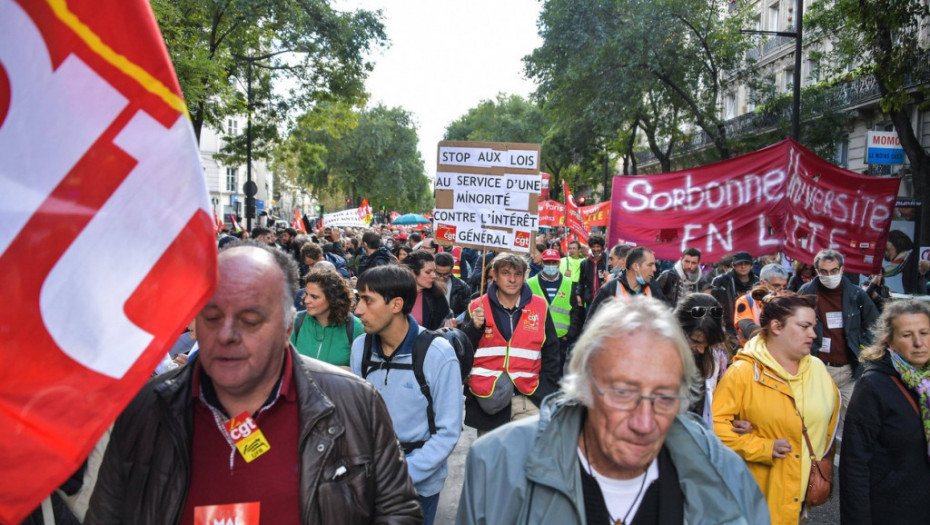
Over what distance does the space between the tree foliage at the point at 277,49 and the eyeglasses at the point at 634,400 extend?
45.0 ft

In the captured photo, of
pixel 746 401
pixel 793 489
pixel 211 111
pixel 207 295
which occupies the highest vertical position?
pixel 211 111

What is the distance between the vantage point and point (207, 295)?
1.55m

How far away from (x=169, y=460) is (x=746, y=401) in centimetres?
291

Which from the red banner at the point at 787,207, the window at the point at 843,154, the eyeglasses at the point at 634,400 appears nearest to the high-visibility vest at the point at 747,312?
the red banner at the point at 787,207

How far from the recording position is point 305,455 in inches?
80.1

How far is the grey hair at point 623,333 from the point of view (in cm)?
215

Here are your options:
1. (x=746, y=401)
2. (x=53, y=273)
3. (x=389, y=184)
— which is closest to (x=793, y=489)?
(x=746, y=401)

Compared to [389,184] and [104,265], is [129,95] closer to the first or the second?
[104,265]

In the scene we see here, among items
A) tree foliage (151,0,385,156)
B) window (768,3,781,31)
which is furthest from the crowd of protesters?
window (768,3,781,31)

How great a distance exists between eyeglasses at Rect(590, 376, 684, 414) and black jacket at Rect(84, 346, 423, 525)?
668 mm

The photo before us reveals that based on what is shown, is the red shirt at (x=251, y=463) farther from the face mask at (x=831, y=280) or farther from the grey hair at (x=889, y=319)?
the face mask at (x=831, y=280)

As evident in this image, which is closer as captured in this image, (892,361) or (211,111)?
(892,361)

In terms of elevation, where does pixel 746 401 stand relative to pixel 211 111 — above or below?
below

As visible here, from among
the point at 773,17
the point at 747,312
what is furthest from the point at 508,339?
the point at 773,17
